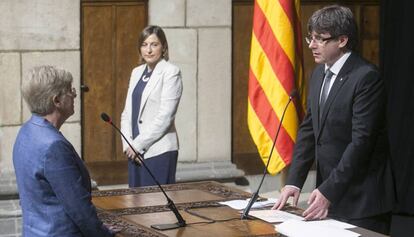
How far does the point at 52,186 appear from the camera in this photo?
4496mm

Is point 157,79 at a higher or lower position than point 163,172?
higher

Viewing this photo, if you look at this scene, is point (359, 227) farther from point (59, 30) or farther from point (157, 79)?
point (59, 30)

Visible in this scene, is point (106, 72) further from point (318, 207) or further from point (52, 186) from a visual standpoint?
A: point (52, 186)

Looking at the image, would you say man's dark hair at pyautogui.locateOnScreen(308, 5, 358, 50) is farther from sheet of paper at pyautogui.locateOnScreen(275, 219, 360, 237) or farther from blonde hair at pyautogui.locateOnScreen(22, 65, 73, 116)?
blonde hair at pyautogui.locateOnScreen(22, 65, 73, 116)

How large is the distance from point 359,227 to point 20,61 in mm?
4551

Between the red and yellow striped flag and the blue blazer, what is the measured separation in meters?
3.27

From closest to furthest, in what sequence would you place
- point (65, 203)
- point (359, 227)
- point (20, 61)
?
1. point (65, 203)
2. point (359, 227)
3. point (20, 61)

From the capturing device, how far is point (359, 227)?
5027mm

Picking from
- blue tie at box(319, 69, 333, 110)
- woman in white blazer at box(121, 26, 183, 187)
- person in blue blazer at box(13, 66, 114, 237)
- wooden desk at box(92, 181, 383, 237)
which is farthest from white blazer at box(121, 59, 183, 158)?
person in blue blazer at box(13, 66, 114, 237)

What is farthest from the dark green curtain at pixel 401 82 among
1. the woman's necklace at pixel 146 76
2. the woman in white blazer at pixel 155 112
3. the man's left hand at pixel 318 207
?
the man's left hand at pixel 318 207

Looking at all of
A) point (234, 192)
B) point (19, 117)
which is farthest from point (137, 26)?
point (234, 192)

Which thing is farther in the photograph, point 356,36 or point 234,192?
point 234,192

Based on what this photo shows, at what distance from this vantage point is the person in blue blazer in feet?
14.7

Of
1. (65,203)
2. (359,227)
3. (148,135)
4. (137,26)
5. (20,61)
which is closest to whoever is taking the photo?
(65,203)
